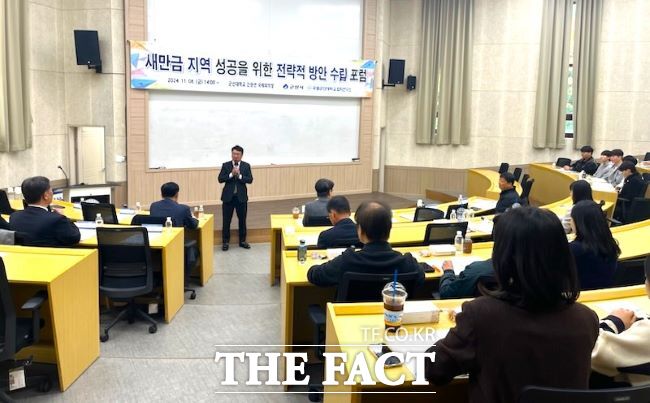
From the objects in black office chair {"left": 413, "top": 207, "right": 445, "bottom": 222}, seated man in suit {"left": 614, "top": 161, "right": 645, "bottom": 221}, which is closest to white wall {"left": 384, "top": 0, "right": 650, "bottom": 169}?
seated man in suit {"left": 614, "top": 161, "right": 645, "bottom": 221}

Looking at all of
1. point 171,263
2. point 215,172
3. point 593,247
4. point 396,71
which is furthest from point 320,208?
point 396,71

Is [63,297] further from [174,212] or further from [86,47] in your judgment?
[86,47]

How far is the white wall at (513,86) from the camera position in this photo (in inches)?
493

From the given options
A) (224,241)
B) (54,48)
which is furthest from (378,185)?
(54,48)

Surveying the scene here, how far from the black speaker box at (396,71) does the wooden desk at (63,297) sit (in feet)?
31.3

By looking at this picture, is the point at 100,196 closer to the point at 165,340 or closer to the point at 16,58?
the point at 16,58

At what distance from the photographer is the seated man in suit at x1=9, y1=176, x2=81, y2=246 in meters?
4.50

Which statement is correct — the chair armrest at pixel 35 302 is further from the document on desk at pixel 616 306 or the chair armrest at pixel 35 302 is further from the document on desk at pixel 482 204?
the document on desk at pixel 482 204

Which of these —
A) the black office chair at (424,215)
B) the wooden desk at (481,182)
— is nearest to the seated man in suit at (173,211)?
the black office chair at (424,215)

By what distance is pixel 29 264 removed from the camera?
380cm

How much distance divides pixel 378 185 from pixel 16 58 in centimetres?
769

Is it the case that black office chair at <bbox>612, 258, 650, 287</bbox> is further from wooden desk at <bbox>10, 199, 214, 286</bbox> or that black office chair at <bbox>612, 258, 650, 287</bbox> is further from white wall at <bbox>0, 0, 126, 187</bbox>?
white wall at <bbox>0, 0, 126, 187</bbox>

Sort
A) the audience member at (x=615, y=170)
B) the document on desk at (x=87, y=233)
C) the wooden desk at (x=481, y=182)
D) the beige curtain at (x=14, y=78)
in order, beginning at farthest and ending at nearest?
the wooden desk at (x=481, y=182) < the audience member at (x=615, y=170) < the beige curtain at (x=14, y=78) < the document on desk at (x=87, y=233)

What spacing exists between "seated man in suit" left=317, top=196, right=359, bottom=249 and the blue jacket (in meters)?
1.98
